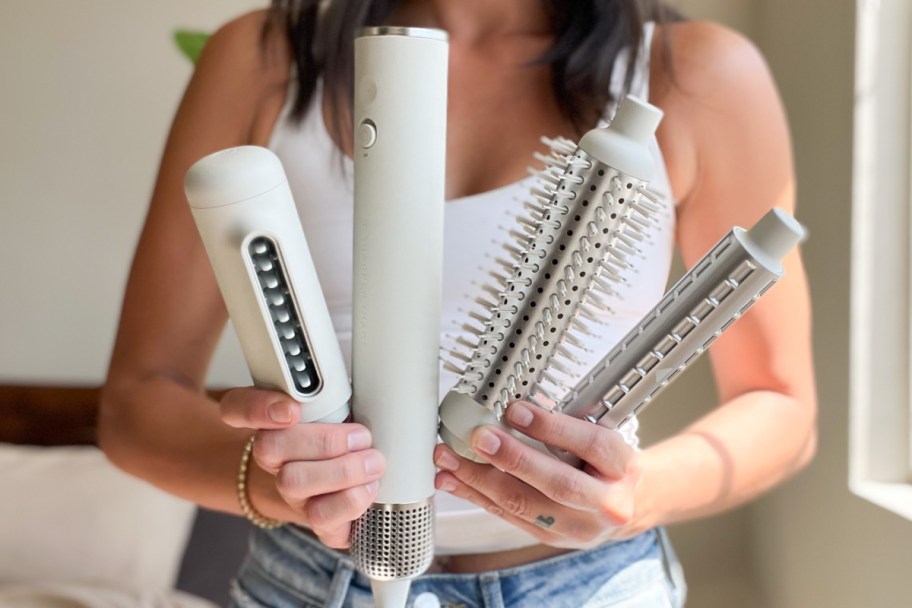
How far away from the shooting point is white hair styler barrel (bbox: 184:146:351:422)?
0.93ft

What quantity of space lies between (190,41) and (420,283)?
101 centimetres

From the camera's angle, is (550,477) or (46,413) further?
(46,413)

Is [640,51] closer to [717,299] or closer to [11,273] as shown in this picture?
[717,299]

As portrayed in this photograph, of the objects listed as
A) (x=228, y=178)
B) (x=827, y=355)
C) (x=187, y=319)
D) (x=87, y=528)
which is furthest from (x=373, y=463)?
(x=87, y=528)

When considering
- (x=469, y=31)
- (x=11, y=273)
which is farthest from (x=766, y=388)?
(x=11, y=273)

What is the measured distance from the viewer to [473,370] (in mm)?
322

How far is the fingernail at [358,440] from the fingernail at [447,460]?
1.3 inches

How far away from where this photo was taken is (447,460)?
338 millimetres

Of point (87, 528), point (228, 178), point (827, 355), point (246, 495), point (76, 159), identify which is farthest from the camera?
point (76, 159)

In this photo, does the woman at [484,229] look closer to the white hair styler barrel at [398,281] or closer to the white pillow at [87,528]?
the white hair styler barrel at [398,281]

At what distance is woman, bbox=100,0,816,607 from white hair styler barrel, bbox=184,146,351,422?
0.12 meters

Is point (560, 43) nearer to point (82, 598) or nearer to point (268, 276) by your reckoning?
point (268, 276)

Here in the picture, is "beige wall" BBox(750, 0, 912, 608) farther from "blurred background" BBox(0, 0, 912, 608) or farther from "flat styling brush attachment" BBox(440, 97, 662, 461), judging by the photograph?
"flat styling brush attachment" BBox(440, 97, 662, 461)

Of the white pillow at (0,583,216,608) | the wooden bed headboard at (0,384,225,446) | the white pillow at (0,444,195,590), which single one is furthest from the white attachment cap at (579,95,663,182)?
the wooden bed headboard at (0,384,225,446)
